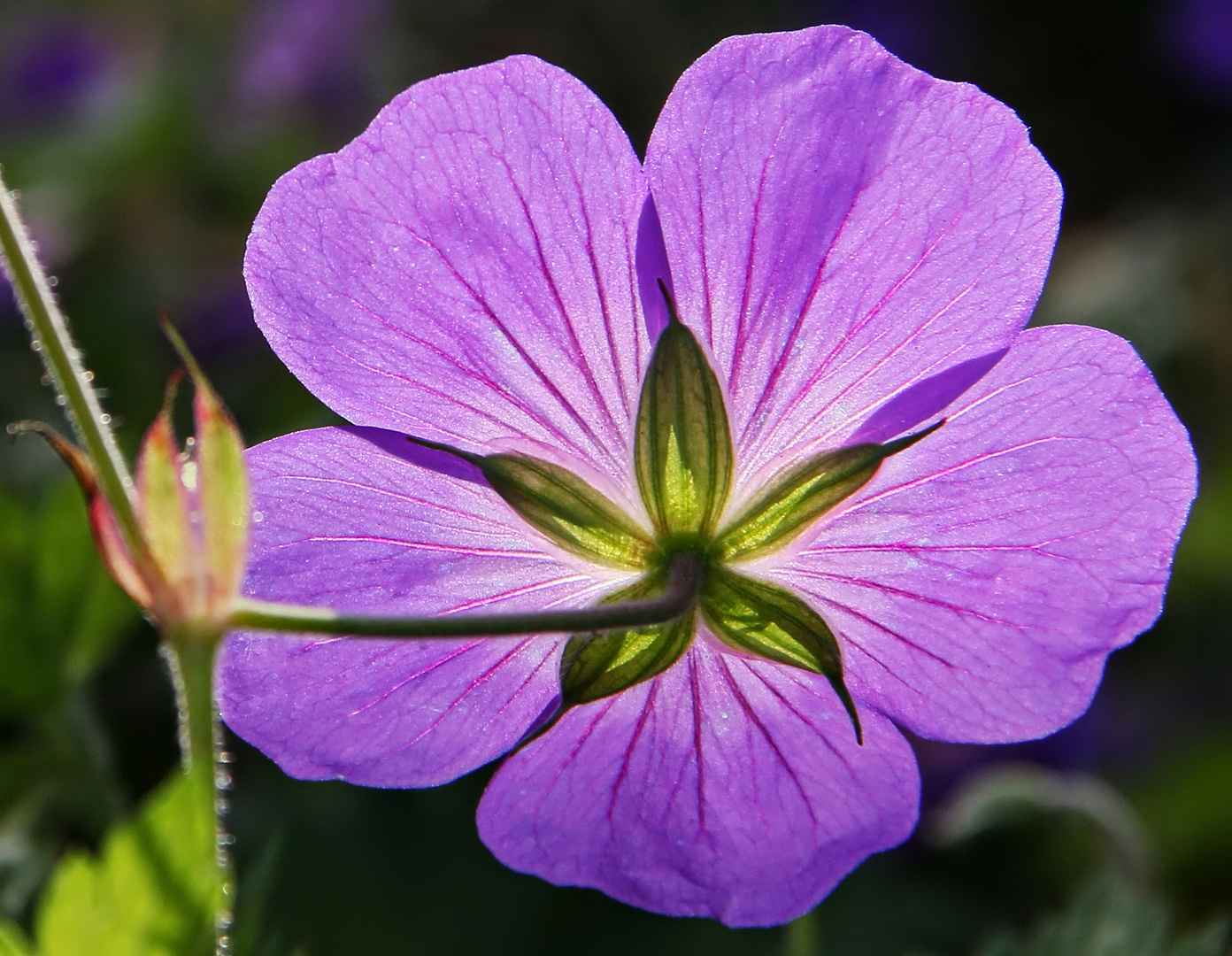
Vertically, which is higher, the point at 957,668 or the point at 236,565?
the point at 236,565

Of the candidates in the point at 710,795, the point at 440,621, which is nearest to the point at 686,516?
the point at 710,795

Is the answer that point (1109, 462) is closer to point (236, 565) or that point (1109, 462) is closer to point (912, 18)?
point (236, 565)

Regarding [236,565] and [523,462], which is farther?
[523,462]

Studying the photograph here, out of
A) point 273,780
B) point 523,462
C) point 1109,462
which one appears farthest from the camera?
point 273,780

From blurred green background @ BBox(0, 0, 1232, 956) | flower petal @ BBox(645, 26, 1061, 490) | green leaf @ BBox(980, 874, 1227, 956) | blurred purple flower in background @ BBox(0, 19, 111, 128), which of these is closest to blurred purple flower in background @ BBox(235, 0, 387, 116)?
blurred green background @ BBox(0, 0, 1232, 956)

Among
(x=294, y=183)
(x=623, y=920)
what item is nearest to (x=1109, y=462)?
(x=294, y=183)

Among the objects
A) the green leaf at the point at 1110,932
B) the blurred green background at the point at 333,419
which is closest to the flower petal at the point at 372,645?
the blurred green background at the point at 333,419

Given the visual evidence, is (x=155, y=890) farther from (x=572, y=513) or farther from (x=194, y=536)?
(x=572, y=513)

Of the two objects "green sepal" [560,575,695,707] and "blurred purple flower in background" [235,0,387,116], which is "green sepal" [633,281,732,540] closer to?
"green sepal" [560,575,695,707]

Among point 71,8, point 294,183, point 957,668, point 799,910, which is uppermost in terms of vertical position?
point 71,8
